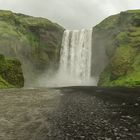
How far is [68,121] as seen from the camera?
30.7m

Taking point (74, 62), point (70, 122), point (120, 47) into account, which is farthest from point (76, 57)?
point (70, 122)

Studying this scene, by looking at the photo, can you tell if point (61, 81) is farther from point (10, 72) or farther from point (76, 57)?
point (10, 72)

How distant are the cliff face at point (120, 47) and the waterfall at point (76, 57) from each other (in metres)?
5.46

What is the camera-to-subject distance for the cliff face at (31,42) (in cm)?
12275

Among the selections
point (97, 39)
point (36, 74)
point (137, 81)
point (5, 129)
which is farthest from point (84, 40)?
point (5, 129)

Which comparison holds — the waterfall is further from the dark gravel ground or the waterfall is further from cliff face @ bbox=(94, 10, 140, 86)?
the dark gravel ground

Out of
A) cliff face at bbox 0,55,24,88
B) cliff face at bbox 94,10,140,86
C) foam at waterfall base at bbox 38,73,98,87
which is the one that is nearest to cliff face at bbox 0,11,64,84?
foam at waterfall base at bbox 38,73,98,87

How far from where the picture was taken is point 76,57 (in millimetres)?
130875

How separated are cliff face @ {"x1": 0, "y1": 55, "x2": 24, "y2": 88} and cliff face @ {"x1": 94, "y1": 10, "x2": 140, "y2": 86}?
34.6 m

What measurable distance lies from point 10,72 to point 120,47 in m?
52.8

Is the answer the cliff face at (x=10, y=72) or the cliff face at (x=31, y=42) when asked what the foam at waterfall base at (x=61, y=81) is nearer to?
the cliff face at (x=31, y=42)

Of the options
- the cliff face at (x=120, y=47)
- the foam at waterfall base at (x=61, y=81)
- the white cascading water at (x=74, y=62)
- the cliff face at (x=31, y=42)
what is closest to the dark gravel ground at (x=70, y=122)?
the cliff face at (x=120, y=47)

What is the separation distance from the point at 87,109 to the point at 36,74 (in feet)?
309

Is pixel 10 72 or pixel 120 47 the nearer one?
pixel 10 72
